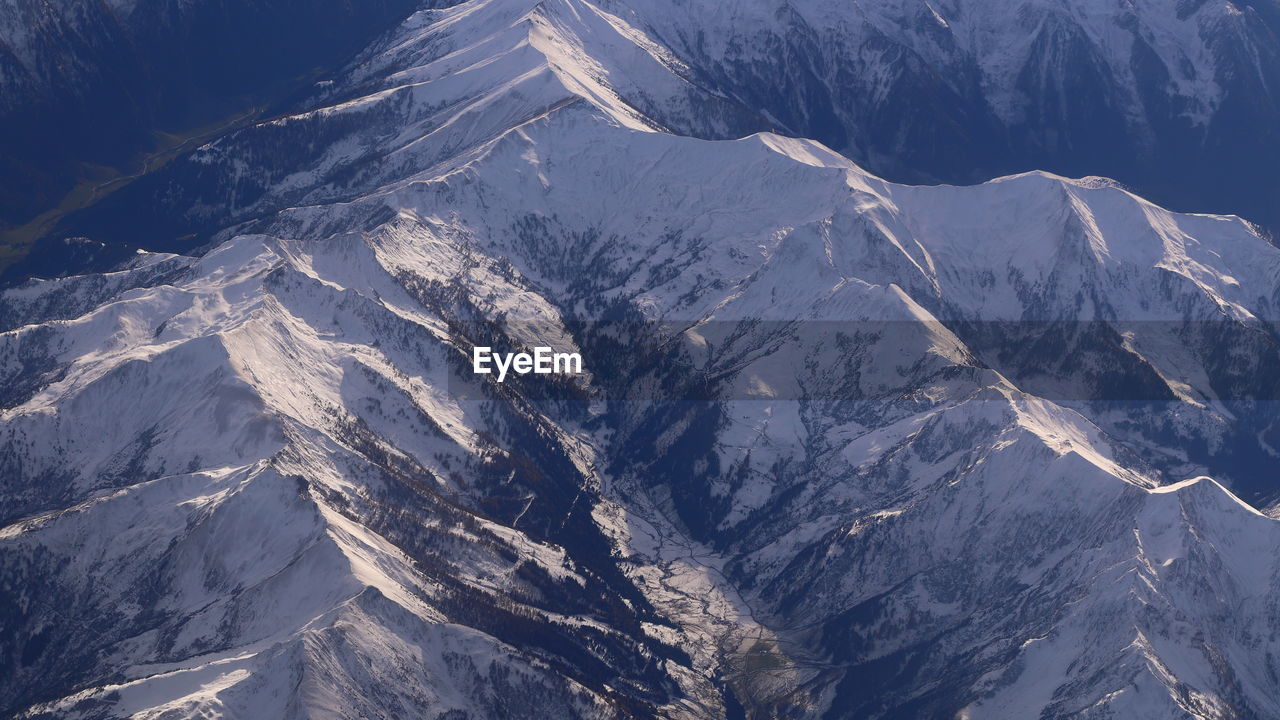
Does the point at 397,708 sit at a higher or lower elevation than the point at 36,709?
lower

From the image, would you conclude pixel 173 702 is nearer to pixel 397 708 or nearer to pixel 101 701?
pixel 101 701

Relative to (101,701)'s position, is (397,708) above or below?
below

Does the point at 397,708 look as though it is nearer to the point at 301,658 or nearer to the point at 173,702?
the point at 301,658

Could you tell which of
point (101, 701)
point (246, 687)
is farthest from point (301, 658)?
point (101, 701)

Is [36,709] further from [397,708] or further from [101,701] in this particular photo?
[397,708]

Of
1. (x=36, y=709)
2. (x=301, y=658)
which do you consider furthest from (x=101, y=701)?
(x=301, y=658)

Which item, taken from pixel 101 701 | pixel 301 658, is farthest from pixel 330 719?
pixel 101 701
